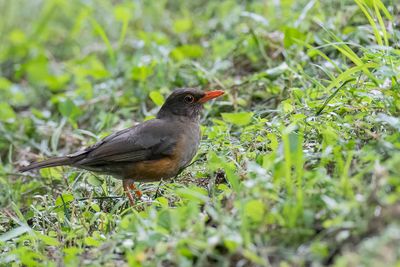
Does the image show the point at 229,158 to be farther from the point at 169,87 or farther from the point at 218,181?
the point at 169,87

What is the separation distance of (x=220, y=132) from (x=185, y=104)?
1.56 feet

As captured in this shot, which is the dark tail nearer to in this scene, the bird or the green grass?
the bird

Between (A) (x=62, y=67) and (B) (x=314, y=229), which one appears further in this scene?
(A) (x=62, y=67)

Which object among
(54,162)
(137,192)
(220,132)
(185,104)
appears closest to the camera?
(137,192)

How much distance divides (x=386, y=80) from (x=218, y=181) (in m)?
1.33

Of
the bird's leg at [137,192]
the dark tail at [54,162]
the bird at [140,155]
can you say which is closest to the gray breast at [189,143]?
the bird at [140,155]

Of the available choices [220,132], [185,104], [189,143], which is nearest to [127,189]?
[189,143]

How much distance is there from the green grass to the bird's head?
213 mm

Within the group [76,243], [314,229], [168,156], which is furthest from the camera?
[168,156]

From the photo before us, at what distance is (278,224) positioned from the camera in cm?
357

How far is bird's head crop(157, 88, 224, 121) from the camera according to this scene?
608 cm

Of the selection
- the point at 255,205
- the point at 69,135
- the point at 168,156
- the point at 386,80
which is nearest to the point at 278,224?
the point at 255,205

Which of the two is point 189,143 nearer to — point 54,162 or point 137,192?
point 137,192

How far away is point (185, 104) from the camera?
612cm
